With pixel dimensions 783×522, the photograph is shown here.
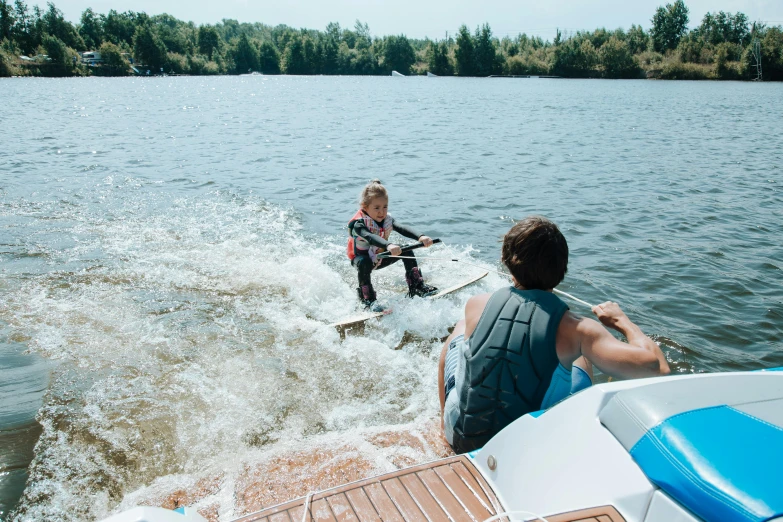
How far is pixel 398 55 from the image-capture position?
385 feet

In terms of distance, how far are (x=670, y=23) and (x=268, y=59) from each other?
84.2 metres

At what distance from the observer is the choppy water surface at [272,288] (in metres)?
3.96

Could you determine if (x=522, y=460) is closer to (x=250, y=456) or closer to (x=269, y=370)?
(x=250, y=456)

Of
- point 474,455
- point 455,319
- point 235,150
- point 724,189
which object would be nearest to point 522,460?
point 474,455

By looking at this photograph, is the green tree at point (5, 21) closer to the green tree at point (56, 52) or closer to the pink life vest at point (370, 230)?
the green tree at point (56, 52)

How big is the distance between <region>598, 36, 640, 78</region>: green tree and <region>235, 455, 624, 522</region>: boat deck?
299ft

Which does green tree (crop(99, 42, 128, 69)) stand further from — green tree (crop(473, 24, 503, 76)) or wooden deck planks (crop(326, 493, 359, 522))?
wooden deck planks (crop(326, 493, 359, 522))

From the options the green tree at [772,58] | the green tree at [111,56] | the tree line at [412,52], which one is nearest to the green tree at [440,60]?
the tree line at [412,52]

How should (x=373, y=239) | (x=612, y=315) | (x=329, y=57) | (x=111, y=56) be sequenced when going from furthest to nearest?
(x=329, y=57) < (x=111, y=56) < (x=373, y=239) < (x=612, y=315)

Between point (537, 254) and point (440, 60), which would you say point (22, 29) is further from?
point (537, 254)

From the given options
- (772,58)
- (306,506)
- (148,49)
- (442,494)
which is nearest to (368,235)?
(442,494)

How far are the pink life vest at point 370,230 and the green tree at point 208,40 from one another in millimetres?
137015

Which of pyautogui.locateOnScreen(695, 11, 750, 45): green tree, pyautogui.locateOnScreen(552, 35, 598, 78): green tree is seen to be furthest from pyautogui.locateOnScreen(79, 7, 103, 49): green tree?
pyautogui.locateOnScreen(695, 11, 750, 45): green tree

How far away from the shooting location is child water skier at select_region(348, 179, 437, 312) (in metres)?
6.30
